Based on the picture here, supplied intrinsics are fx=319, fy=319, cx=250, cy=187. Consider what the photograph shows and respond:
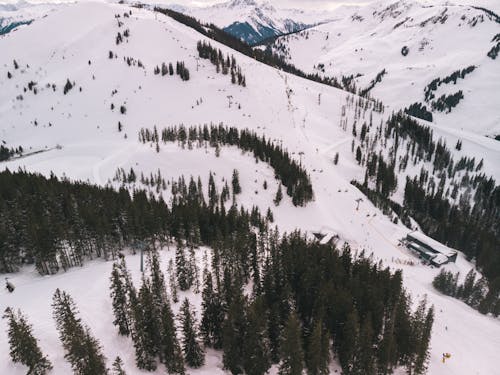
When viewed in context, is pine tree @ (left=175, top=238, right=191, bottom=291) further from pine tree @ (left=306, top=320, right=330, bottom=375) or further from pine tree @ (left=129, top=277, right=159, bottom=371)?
pine tree @ (left=306, top=320, right=330, bottom=375)

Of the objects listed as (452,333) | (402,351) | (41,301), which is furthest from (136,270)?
(452,333)

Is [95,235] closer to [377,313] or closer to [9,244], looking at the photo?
[9,244]

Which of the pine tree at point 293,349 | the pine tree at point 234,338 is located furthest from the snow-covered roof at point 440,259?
the pine tree at point 234,338

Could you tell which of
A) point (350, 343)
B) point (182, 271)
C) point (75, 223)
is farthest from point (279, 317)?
point (75, 223)

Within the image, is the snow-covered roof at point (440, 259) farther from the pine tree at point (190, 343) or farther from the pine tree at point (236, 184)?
the pine tree at point (190, 343)

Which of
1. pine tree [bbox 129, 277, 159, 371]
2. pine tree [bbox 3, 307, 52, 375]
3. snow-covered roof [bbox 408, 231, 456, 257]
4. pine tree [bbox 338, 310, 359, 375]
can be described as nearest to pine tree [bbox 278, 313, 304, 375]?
pine tree [bbox 338, 310, 359, 375]

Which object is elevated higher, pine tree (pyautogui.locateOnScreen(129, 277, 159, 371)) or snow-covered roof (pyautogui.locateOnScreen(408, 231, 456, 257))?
pine tree (pyautogui.locateOnScreen(129, 277, 159, 371))
